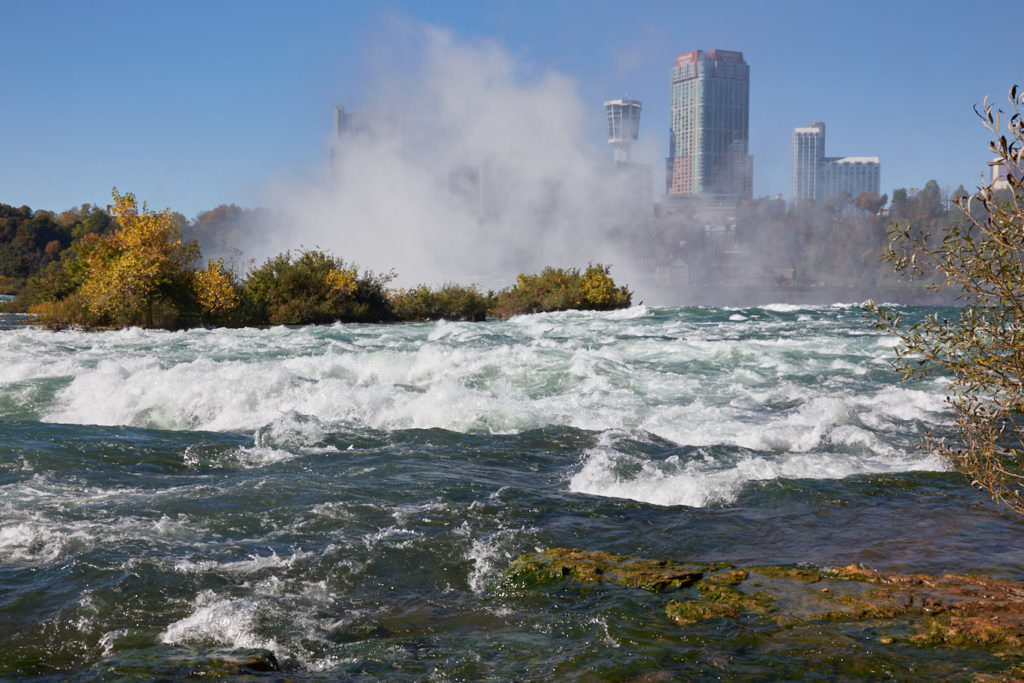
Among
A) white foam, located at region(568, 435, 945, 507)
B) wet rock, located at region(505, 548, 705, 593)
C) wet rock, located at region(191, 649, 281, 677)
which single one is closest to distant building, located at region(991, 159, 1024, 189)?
wet rock, located at region(505, 548, 705, 593)

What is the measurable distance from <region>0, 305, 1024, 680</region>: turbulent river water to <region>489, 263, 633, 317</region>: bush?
Answer: 21697 millimetres

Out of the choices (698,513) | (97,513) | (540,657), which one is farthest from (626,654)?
(97,513)

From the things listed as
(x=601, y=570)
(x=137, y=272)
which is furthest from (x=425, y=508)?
(x=137, y=272)

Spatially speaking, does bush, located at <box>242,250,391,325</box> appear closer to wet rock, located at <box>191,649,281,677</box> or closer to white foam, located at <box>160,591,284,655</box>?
white foam, located at <box>160,591,284,655</box>

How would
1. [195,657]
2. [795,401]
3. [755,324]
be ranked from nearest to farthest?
[195,657] → [795,401] → [755,324]

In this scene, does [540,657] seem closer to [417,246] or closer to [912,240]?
[912,240]

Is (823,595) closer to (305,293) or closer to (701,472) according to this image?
(701,472)

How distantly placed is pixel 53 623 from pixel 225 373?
8746 mm

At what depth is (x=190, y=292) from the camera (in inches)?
1048

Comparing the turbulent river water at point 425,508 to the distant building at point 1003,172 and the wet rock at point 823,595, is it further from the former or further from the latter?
the distant building at point 1003,172

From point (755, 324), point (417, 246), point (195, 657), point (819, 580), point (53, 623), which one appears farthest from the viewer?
point (417, 246)

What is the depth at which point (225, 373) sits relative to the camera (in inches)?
504

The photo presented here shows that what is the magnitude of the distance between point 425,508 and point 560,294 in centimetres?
3083

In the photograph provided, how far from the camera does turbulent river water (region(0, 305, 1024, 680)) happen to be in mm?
4152
